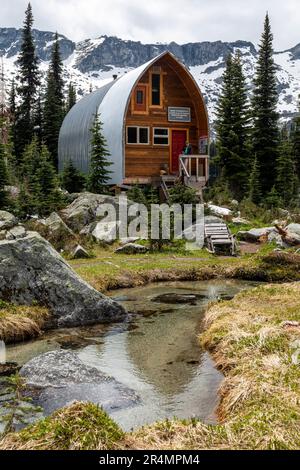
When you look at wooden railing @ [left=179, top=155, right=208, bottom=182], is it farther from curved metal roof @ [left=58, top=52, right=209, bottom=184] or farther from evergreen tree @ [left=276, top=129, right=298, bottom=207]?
evergreen tree @ [left=276, top=129, right=298, bottom=207]

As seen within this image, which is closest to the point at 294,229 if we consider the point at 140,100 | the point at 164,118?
the point at 164,118

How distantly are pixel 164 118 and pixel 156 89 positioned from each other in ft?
6.84

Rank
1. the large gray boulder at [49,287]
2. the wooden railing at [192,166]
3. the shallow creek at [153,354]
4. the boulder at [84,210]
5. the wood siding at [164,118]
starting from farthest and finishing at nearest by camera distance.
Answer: the wood siding at [164,118] < the wooden railing at [192,166] < the boulder at [84,210] < the large gray boulder at [49,287] < the shallow creek at [153,354]

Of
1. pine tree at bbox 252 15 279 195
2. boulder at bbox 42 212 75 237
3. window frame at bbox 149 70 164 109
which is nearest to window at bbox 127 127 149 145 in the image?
window frame at bbox 149 70 164 109

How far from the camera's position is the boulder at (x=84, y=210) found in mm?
29359

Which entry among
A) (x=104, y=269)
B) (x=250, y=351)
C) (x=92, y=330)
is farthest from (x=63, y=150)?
(x=250, y=351)

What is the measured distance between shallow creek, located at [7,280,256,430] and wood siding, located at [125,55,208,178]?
2078cm

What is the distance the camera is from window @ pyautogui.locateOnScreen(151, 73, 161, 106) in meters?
38.6

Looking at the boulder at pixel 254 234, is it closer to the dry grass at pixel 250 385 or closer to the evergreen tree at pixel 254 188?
the evergreen tree at pixel 254 188

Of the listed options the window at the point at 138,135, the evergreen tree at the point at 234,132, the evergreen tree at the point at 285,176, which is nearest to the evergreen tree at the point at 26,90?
the window at the point at 138,135

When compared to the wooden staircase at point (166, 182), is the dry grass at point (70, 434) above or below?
below

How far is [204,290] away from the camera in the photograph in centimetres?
1964

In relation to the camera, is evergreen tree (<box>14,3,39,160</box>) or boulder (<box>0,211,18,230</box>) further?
evergreen tree (<box>14,3,39,160</box>)

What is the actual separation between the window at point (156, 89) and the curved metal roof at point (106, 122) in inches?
53.5
